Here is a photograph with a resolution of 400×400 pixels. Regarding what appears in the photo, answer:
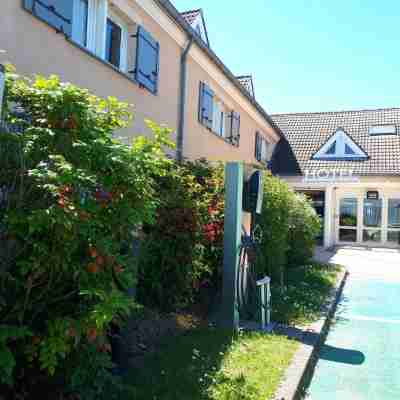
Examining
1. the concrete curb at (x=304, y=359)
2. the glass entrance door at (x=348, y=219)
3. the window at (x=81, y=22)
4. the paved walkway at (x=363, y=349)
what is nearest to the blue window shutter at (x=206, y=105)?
the window at (x=81, y=22)

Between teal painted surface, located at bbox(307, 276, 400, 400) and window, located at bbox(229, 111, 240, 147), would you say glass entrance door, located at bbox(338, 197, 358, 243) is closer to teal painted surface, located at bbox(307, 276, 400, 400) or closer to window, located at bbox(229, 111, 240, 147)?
window, located at bbox(229, 111, 240, 147)

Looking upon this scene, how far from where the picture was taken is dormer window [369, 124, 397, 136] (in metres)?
21.6

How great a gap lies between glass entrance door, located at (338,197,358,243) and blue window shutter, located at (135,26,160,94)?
14817 mm

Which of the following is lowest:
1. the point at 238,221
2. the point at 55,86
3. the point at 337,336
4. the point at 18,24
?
the point at 337,336

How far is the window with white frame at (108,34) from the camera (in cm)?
557

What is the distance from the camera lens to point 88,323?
2590 millimetres

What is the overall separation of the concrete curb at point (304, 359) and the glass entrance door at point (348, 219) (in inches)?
554

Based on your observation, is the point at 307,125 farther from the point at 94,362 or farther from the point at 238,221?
the point at 94,362

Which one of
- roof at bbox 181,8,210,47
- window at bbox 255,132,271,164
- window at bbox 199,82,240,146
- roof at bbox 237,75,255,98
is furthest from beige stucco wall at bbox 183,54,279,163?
roof at bbox 237,75,255,98

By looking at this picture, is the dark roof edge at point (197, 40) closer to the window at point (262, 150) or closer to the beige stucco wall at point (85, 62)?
the beige stucco wall at point (85, 62)

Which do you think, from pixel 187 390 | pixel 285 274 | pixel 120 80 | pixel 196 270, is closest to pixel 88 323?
pixel 187 390

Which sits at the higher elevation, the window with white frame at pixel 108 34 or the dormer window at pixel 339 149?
the dormer window at pixel 339 149

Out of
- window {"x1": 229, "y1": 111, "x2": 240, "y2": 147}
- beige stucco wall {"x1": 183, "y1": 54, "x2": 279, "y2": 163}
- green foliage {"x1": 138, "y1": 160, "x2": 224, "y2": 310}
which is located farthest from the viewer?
window {"x1": 229, "y1": 111, "x2": 240, "y2": 147}

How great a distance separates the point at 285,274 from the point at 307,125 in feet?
51.2
